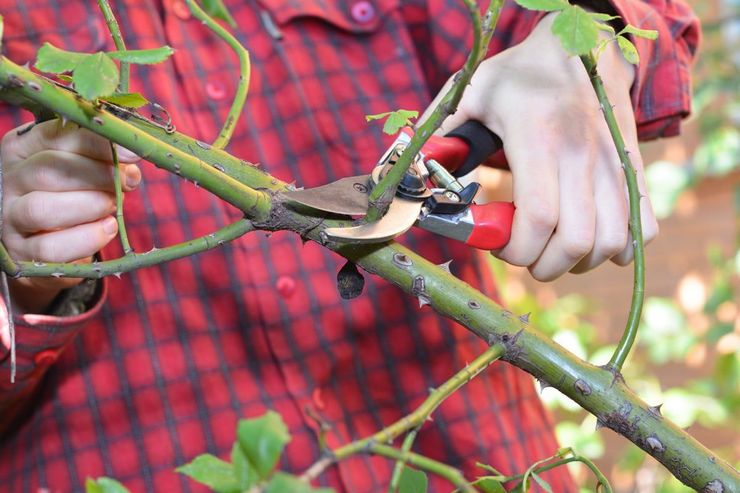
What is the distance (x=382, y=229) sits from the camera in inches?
16.3

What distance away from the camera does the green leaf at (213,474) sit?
24 centimetres

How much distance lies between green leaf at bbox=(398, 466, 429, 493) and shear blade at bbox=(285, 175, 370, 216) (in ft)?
0.47

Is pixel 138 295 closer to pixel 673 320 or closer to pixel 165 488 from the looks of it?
pixel 165 488

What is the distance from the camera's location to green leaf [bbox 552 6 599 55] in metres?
0.31

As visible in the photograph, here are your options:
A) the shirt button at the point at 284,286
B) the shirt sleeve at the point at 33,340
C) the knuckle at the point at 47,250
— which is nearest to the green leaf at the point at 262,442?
the knuckle at the point at 47,250

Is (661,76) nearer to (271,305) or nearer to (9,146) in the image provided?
(271,305)

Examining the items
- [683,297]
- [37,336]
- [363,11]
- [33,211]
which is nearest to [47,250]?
[33,211]

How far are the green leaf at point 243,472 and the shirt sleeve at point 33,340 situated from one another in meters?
0.40

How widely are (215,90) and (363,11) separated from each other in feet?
Answer: 0.56

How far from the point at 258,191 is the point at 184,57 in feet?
1.40

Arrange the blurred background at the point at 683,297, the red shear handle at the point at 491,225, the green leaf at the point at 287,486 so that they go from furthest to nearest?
1. the blurred background at the point at 683,297
2. the red shear handle at the point at 491,225
3. the green leaf at the point at 287,486

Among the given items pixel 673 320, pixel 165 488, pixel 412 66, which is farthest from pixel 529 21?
pixel 673 320

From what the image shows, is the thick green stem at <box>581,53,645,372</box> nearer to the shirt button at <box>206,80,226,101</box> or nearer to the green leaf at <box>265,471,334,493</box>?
the green leaf at <box>265,471,334,493</box>

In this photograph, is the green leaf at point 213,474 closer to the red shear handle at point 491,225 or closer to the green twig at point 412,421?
the green twig at point 412,421
